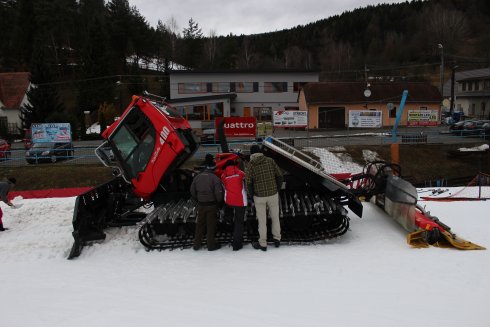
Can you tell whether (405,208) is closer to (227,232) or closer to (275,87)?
(227,232)

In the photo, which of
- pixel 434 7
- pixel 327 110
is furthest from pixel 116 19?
pixel 434 7

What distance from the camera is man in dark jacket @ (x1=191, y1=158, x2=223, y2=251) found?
19.5 ft

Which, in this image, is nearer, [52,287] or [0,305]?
[0,305]

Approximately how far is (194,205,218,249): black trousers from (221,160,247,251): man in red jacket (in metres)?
0.27

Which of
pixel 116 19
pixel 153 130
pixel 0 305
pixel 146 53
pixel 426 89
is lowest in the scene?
pixel 0 305

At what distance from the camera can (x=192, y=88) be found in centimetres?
4462

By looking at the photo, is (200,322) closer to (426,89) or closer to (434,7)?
(426,89)

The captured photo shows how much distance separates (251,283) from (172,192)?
269cm

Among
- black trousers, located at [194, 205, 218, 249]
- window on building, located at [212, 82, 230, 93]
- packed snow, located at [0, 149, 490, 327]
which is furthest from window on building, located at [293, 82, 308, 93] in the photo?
black trousers, located at [194, 205, 218, 249]

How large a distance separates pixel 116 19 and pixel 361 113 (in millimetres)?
50517

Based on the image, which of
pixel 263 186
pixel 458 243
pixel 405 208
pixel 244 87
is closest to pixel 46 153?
pixel 263 186

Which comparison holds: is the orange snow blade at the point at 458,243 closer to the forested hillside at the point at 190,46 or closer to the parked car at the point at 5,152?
the parked car at the point at 5,152

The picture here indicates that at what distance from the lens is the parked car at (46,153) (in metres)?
20.6

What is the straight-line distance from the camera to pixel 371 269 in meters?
5.19
